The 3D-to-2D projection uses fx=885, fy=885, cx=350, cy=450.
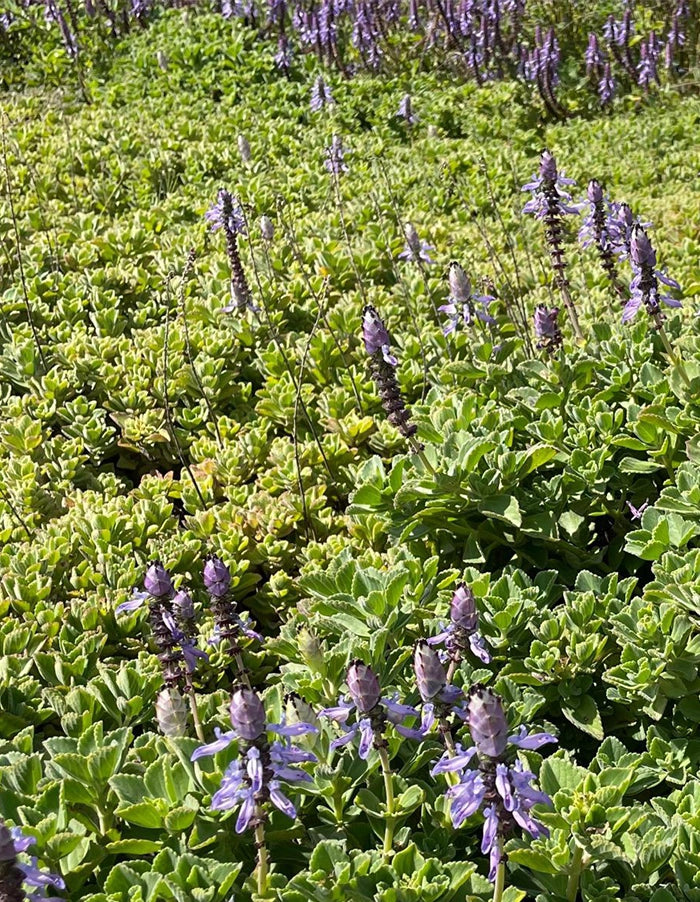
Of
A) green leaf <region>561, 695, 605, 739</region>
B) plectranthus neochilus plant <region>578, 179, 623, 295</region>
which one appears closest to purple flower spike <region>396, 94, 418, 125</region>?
plectranthus neochilus plant <region>578, 179, 623, 295</region>

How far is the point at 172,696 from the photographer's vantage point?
2.27 metres

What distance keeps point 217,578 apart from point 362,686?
597 millimetres

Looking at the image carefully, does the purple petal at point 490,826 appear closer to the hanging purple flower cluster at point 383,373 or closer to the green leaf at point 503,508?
the green leaf at point 503,508

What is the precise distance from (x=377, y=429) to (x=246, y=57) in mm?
7061

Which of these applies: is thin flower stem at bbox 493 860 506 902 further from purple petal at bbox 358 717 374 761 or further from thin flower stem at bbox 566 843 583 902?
purple petal at bbox 358 717 374 761

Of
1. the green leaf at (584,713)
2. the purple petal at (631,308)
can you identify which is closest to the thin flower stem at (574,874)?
the green leaf at (584,713)

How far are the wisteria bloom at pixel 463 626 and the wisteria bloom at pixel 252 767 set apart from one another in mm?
517

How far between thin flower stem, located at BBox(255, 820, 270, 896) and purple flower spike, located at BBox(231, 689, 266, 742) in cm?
20

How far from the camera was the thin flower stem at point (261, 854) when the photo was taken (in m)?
1.75

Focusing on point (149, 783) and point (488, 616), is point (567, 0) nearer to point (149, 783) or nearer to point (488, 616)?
point (488, 616)

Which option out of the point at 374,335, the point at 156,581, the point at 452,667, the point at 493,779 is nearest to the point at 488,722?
the point at 493,779

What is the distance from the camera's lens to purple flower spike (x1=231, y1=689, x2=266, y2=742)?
5.29ft

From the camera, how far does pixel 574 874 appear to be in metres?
1.91

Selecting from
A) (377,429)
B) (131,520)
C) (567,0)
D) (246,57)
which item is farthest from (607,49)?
(131,520)
